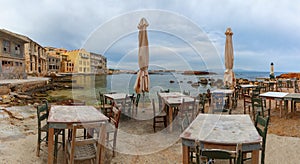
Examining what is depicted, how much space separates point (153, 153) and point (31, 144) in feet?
7.64

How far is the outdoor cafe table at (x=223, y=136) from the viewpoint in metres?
1.92

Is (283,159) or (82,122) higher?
(82,122)

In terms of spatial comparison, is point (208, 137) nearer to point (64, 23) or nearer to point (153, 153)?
point (153, 153)

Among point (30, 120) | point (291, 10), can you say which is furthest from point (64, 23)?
point (291, 10)

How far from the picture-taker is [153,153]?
3.65 meters

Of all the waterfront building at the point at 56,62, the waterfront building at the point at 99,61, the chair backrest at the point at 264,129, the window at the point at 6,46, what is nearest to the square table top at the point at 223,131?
the chair backrest at the point at 264,129

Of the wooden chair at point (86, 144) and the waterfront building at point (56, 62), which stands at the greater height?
the waterfront building at point (56, 62)

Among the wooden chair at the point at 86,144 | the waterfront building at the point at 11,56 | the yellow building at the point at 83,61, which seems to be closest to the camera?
the wooden chair at the point at 86,144

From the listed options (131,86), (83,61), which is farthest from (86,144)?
(83,61)

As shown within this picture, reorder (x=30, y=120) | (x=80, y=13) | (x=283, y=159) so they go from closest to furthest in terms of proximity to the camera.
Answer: (x=283, y=159)
(x=30, y=120)
(x=80, y=13)

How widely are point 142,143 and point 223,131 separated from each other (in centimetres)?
219

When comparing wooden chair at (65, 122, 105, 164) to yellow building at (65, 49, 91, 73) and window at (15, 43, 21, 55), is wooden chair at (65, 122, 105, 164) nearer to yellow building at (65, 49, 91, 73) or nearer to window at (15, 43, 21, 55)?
yellow building at (65, 49, 91, 73)

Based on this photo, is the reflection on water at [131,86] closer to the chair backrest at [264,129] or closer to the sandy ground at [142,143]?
the sandy ground at [142,143]

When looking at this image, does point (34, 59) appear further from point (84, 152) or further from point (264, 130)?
point (264, 130)
